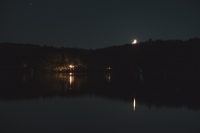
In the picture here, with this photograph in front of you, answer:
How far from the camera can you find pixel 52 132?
57.5 feet

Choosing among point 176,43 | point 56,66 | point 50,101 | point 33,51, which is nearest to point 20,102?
point 50,101

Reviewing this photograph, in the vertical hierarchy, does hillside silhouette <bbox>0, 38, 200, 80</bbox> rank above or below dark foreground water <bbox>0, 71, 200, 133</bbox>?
above

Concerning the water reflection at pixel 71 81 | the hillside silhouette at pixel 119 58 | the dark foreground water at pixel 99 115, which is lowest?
the dark foreground water at pixel 99 115

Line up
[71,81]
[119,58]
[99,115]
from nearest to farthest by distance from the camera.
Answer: [99,115], [71,81], [119,58]

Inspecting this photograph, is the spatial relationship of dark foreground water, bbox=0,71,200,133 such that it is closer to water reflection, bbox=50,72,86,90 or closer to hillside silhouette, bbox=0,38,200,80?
water reflection, bbox=50,72,86,90

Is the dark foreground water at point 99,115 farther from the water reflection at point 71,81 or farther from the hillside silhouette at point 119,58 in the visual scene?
the hillside silhouette at point 119,58

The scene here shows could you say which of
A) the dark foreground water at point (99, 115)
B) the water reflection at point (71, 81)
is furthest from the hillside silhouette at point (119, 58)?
the dark foreground water at point (99, 115)

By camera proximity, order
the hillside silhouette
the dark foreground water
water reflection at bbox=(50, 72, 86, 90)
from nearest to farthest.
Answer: the dark foreground water < water reflection at bbox=(50, 72, 86, 90) < the hillside silhouette

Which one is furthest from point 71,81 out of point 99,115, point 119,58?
point 119,58

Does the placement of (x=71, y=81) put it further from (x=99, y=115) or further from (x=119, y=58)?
(x=119, y=58)

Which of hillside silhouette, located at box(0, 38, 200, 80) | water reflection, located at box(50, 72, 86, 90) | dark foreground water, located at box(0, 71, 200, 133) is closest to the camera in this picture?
dark foreground water, located at box(0, 71, 200, 133)

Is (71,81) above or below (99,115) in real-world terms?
above

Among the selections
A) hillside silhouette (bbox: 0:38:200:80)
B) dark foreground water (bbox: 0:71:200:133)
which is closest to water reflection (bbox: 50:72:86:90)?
dark foreground water (bbox: 0:71:200:133)

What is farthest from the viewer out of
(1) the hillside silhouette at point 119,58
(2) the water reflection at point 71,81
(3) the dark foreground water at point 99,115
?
(1) the hillside silhouette at point 119,58
